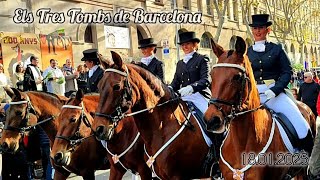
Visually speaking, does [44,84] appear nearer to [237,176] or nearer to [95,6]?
[237,176]

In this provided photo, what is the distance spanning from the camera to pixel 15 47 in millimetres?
17219

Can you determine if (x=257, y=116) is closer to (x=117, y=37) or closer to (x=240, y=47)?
(x=240, y=47)

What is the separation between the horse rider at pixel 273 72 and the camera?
5.09m

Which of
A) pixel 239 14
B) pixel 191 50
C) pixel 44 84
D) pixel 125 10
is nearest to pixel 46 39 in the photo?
pixel 125 10

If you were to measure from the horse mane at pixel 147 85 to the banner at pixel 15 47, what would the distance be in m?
13.1

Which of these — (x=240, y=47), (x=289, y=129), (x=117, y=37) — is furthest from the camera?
(x=117, y=37)

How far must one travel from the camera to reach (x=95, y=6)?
22859 mm

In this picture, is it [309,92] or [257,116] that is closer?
[257,116]

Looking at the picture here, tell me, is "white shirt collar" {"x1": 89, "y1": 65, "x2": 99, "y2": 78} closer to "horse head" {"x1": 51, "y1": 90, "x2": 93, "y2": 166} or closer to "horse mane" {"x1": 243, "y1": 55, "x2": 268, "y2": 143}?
"horse head" {"x1": 51, "y1": 90, "x2": 93, "y2": 166}

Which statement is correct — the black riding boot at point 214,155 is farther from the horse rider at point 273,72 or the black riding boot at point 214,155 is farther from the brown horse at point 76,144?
the brown horse at point 76,144

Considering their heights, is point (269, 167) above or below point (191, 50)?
below

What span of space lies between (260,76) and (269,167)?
1268 millimetres

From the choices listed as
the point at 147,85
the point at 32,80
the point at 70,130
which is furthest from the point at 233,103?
the point at 32,80

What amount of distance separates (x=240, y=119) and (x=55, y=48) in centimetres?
1632
